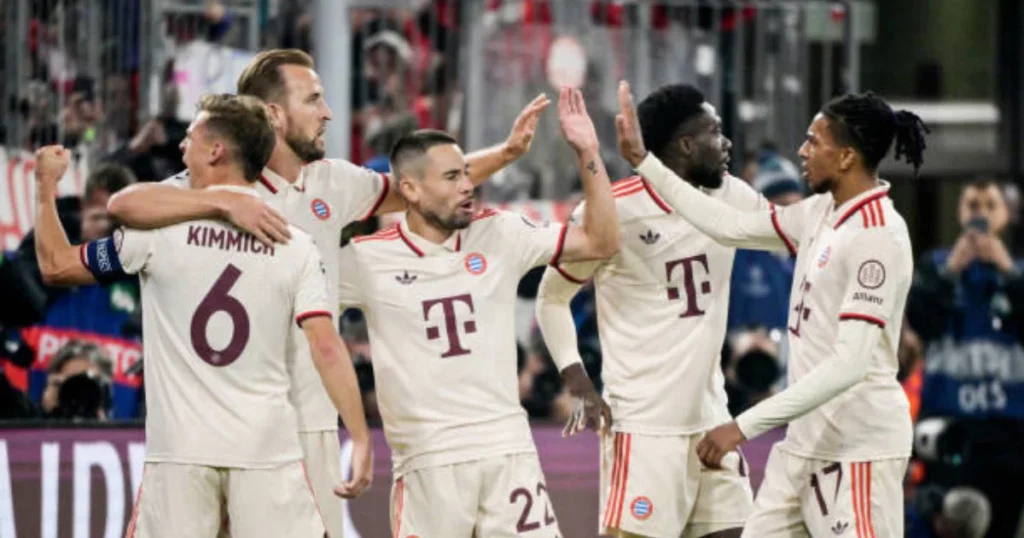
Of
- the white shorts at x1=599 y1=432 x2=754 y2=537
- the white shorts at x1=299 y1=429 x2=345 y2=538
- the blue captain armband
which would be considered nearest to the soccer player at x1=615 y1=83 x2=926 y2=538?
the white shorts at x1=599 y1=432 x2=754 y2=537

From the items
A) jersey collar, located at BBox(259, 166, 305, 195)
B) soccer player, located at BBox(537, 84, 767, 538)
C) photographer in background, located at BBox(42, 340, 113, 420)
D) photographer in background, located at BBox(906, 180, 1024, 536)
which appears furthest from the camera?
photographer in background, located at BBox(906, 180, 1024, 536)

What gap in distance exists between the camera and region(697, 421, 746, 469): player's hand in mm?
7293

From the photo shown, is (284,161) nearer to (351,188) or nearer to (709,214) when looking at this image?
(351,188)

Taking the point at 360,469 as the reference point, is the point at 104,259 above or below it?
above

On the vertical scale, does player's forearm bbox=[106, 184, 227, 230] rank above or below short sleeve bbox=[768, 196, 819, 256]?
above

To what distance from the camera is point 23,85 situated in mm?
10539

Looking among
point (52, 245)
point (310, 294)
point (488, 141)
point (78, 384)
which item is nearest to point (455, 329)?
point (310, 294)

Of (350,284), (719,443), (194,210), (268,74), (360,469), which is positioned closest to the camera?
(360,469)

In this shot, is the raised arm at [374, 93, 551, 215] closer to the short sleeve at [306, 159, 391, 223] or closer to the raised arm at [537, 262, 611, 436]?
the short sleeve at [306, 159, 391, 223]

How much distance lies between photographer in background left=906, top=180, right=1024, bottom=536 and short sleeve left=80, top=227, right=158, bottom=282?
18.0 feet

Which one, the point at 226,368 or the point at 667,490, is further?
the point at 667,490

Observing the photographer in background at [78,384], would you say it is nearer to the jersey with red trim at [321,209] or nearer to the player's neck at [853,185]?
the jersey with red trim at [321,209]

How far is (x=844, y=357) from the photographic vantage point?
7.30m

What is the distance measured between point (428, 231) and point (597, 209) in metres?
0.53
